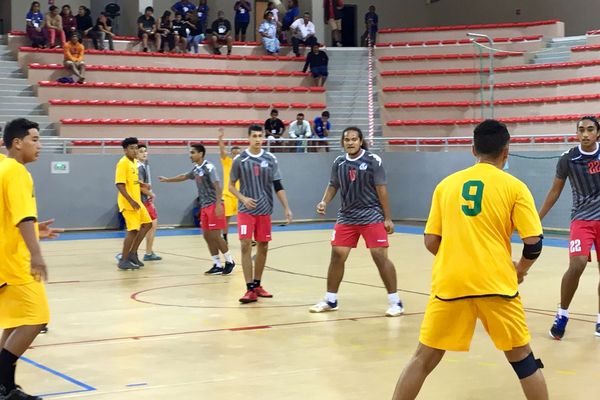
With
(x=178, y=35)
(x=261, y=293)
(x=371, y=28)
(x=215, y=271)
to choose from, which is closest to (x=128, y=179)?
(x=215, y=271)

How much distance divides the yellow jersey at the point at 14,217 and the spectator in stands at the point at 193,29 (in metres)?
22.6

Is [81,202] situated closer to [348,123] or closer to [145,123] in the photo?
[145,123]

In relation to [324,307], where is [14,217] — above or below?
above

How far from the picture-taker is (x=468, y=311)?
5.25 metres

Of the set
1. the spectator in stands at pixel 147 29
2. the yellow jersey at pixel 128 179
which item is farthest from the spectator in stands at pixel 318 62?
the yellow jersey at pixel 128 179

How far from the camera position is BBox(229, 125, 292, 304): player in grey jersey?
11016 mm

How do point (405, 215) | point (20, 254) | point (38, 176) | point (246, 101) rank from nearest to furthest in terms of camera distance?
point (20, 254)
point (38, 176)
point (405, 215)
point (246, 101)

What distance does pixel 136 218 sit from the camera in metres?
14.5

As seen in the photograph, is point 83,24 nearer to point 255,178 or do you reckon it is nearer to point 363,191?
point 255,178

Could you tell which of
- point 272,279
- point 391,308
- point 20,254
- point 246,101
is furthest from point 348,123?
point 20,254

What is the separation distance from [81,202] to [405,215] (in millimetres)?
8440

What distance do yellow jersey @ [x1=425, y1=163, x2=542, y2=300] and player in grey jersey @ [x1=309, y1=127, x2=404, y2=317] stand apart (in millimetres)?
4563

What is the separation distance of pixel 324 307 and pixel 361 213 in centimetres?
112

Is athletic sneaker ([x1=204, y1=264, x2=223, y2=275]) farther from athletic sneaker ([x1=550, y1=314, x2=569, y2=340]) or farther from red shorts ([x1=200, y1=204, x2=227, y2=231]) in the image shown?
athletic sneaker ([x1=550, y1=314, x2=569, y2=340])
